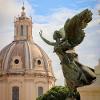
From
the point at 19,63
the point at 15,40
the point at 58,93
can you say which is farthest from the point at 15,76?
the point at 58,93

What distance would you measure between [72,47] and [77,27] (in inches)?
21.1

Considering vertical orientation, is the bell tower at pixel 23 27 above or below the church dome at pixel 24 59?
above

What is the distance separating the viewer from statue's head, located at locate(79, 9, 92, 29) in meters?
11.5

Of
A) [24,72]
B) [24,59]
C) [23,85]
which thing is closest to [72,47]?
[24,72]

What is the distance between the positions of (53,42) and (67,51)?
0.49 m

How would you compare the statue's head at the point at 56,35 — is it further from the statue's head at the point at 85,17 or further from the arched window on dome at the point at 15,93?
the arched window on dome at the point at 15,93

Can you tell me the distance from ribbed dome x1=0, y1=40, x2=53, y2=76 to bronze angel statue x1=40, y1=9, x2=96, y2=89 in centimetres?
4653

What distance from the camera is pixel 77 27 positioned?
11.8 meters

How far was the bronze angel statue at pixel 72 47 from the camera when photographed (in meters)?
11.1

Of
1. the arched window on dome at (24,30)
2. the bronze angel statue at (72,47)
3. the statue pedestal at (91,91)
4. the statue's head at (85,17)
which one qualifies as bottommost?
the statue pedestal at (91,91)

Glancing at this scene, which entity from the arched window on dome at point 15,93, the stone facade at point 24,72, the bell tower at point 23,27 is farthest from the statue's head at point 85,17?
the bell tower at point 23,27

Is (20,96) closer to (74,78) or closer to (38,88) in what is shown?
(38,88)

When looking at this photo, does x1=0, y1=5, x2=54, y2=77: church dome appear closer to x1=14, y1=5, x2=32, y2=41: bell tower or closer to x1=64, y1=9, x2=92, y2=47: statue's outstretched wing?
x1=14, y1=5, x2=32, y2=41: bell tower

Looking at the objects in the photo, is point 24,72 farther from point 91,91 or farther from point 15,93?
point 91,91
